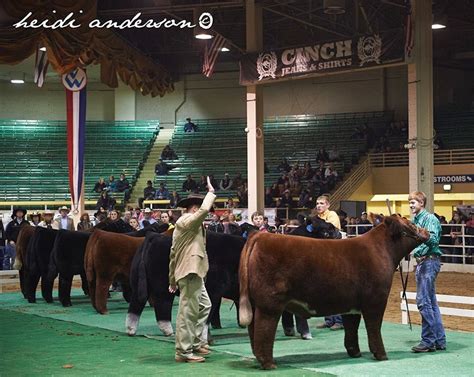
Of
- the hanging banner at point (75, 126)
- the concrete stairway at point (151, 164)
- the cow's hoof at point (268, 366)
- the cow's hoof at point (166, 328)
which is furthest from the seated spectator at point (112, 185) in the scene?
the cow's hoof at point (268, 366)

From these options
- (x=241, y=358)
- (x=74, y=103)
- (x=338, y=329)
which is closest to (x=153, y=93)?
(x=74, y=103)

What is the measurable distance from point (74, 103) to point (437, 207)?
16676 millimetres

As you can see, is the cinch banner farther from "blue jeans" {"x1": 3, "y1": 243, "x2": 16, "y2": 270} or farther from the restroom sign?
the restroom sign

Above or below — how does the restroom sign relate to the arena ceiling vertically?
below

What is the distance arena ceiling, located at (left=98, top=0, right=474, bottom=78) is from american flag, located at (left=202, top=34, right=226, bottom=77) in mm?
1215

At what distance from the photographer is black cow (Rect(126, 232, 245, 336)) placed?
1135cm

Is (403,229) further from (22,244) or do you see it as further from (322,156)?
(322,156)

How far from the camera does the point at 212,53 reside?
26.5 metres

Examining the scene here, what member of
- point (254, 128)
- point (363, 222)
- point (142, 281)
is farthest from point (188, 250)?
point (254, 128)

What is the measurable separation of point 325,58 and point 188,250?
50.5 feet

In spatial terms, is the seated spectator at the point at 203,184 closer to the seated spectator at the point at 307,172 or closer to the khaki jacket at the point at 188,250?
the seated spectator at the point at 307,172

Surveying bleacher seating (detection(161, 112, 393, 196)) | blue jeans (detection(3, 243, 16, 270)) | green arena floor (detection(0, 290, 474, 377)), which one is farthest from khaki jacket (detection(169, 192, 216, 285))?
bleacher seating (detection(161, 112, 393, 196))

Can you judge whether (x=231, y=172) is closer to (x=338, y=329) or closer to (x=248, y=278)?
(x=338, y=329)

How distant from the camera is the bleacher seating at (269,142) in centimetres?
3678
